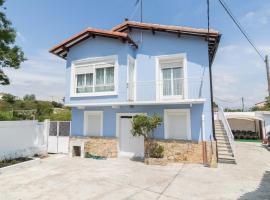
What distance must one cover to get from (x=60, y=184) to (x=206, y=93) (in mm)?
10186

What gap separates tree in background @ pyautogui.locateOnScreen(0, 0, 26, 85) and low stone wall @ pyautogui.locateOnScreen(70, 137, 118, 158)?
23.6 feet

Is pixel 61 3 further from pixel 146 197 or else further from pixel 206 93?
pixel 146 197

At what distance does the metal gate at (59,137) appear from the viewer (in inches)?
677

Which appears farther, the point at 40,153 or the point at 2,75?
the point at 40,153

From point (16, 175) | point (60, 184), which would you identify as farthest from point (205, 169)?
point (16, 175)

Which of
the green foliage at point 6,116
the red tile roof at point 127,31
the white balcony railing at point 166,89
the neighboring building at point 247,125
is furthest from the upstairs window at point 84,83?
the neighboring building at point 247,125

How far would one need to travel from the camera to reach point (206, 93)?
13633 mm

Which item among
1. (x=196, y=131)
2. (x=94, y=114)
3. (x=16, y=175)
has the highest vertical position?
(x=94, y=114)

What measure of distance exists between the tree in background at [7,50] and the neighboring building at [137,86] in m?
3.10

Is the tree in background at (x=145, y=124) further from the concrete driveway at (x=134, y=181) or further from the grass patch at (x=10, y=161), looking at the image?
the grass patch at (x=10, y=161)

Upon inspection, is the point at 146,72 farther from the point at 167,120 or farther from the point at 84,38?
the point at 84,38

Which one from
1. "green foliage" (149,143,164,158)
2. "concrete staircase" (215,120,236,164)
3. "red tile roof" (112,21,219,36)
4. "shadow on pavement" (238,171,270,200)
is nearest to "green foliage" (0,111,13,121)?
"red tile roof" (112,21,219,36)

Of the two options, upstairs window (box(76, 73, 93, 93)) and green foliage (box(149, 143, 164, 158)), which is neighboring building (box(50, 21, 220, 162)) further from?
green foliage (box(149, 143, 164, 158))

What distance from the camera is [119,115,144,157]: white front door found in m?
15.3
